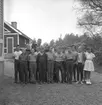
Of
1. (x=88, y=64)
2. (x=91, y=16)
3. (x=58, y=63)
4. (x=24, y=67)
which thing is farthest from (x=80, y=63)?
(x=91, y=16)

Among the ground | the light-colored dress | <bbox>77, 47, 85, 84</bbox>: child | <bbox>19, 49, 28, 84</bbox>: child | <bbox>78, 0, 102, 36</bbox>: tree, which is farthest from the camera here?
<bbox>78, 0, 102, 36</bbox>: tree

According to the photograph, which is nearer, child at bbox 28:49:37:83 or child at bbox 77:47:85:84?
child at bbox 28:49:37:83

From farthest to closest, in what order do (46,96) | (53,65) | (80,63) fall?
(80,63), (53,65), (46,96)

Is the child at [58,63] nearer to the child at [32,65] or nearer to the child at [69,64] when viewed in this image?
the child at [69,64]

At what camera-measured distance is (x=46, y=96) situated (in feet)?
19.0

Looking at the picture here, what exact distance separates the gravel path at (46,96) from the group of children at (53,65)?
0.83 m

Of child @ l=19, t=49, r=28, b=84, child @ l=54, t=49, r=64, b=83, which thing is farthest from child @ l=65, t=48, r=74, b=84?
child @ l=19, t=49, r=28, b=84

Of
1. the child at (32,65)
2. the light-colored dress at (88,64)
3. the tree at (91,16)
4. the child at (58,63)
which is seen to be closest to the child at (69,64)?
the child at (58,63)

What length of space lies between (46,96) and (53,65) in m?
2.34

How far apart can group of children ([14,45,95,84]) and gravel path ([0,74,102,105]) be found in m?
0.83

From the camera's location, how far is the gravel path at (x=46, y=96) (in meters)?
5.18

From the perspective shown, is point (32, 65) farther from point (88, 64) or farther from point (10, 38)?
point (10, 38)

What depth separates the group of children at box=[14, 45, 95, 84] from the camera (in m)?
7.61

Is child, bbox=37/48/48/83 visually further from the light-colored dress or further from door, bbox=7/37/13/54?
door, bbox=7/37/13/54
